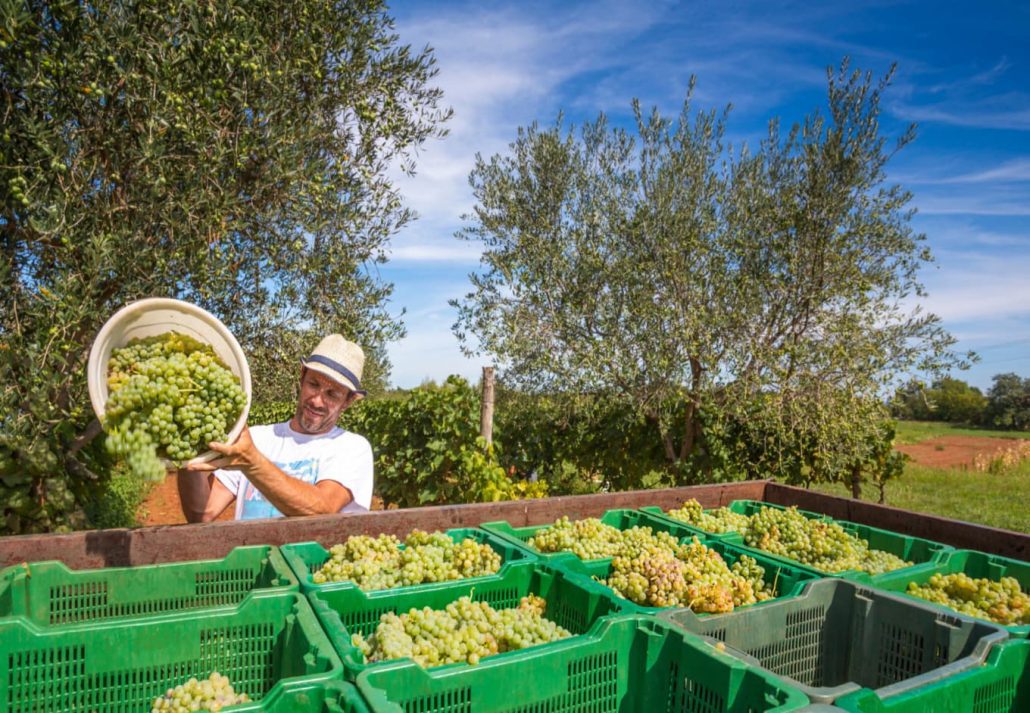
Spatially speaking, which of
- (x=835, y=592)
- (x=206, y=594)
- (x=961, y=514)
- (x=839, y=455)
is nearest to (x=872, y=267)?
(x=839, y=455)

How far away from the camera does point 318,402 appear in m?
3.77

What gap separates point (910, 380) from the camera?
765 centimetres

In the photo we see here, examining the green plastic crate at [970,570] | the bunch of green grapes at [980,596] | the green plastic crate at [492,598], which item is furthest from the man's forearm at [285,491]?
the bunch of green grapes at [980,596]

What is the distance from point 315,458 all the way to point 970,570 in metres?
3.62

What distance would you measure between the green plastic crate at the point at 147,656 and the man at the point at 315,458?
3.99ft

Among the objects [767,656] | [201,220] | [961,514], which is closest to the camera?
[767,656]

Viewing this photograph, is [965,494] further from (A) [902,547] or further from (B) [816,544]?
(B) [816,544]

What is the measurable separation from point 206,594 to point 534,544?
155 cm

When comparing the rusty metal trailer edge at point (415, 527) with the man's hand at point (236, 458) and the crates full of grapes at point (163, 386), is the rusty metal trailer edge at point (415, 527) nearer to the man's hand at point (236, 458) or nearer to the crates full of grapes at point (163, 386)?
the man's hand at point (236, 458)

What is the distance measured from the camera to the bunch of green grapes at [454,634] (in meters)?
1.88

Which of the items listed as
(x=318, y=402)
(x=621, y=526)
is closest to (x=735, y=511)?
(x=621, y=526)

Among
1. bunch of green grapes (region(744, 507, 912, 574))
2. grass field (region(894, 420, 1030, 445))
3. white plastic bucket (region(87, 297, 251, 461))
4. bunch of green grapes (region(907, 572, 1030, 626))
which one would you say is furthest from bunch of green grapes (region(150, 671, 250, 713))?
grass field (region(894, 420, 1030, 445))

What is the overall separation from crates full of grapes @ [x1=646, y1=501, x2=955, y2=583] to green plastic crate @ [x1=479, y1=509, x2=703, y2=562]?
0.22 m

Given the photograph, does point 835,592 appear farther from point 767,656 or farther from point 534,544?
point 534,544
